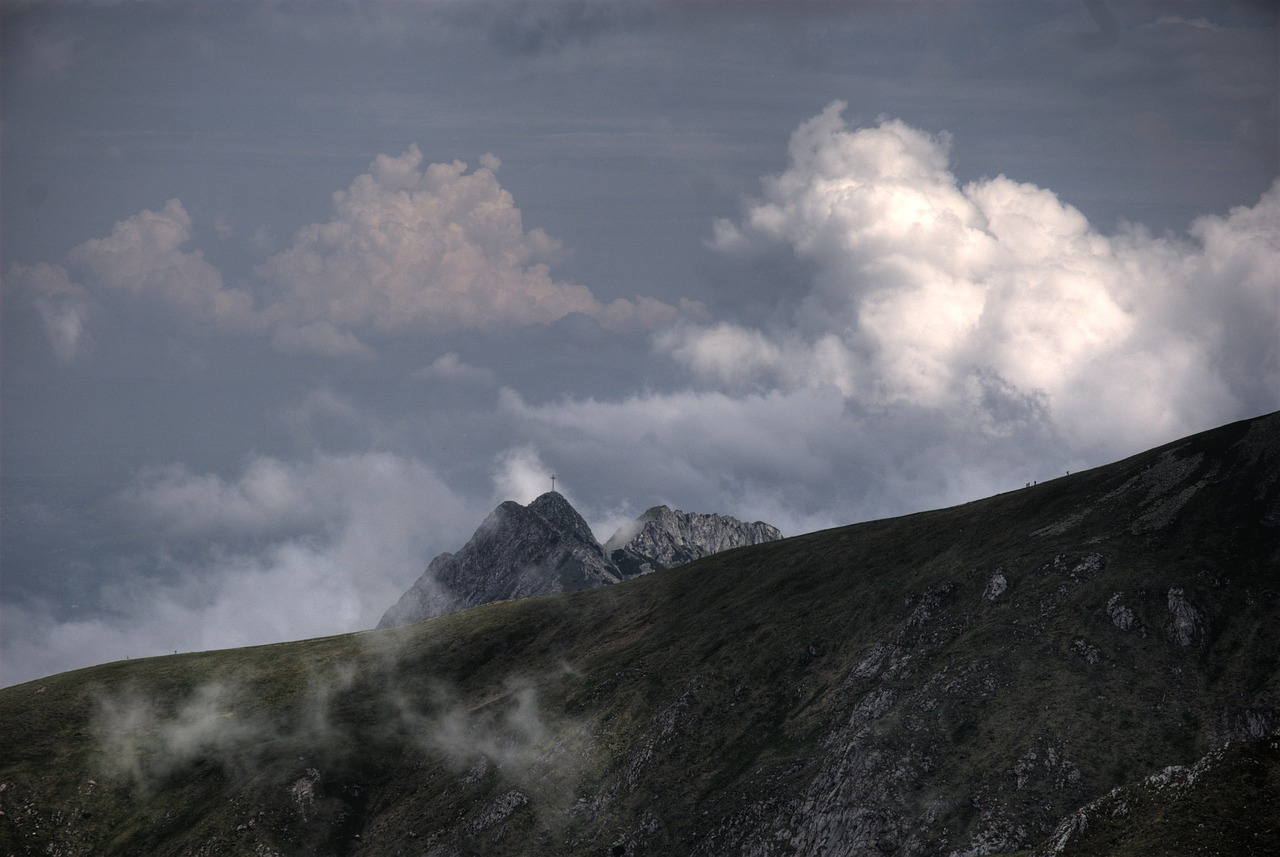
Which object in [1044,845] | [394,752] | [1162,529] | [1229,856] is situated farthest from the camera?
[394,752]

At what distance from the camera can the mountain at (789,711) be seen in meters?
103

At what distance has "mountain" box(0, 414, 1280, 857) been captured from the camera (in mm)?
102625

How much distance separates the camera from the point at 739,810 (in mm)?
113938

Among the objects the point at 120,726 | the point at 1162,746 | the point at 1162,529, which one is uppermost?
the point at 120,726

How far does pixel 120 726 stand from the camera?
515 feet

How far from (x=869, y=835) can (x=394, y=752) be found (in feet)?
251

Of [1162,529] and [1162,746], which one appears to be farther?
[1162,529]

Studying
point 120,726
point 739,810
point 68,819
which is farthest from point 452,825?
point 120,726

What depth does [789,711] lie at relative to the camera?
130125 millimetres

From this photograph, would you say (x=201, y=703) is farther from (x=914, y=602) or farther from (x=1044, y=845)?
(x=1044, y=845)

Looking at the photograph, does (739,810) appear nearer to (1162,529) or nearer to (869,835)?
(869,835)

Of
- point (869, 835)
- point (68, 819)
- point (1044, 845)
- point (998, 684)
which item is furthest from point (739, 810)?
point (68, 819)

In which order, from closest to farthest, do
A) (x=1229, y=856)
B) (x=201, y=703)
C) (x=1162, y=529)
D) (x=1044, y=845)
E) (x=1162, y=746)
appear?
(x=1229, y=856), (x=1044, y=845), (x=1162, y=746), (x=1162, y=529), (x=201, y=703)

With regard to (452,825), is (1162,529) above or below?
above
